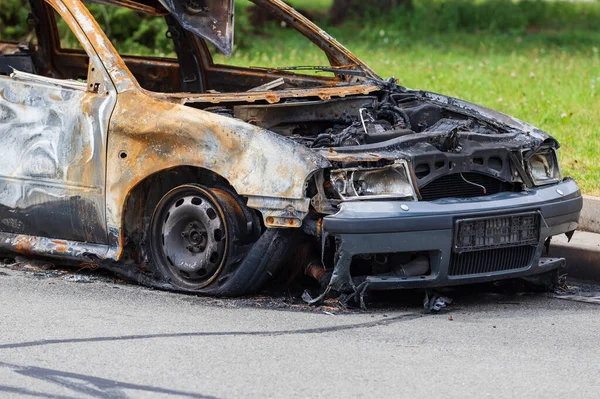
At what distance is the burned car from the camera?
595cm

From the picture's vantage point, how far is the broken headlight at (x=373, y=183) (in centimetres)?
596

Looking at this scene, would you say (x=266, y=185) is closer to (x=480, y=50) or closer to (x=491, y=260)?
(x=491, y=260)

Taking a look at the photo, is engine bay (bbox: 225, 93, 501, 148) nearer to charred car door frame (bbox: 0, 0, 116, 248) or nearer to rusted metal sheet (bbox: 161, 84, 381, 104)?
rusted metal sheet (bbox: 161, 84, 381, 104)

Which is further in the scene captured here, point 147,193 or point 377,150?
point 147,193

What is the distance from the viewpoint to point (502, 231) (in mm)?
6199

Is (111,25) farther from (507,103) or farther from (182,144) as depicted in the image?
(182,144)

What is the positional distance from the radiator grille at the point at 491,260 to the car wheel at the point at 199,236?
1056 millimetres

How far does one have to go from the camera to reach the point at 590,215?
779 cm

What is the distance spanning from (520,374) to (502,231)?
4.42 feet

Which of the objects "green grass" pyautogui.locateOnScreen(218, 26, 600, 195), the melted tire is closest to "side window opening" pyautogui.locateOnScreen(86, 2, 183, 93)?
"green grass" pyautogui.locateOnScreen(218, 26, 600, 195)

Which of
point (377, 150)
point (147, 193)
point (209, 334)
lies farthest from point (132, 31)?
point (209, 334)

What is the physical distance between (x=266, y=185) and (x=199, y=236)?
573 millimetres

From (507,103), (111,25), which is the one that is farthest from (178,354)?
(111,25)

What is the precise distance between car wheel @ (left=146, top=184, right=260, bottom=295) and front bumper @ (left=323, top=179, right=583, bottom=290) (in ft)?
1.82
